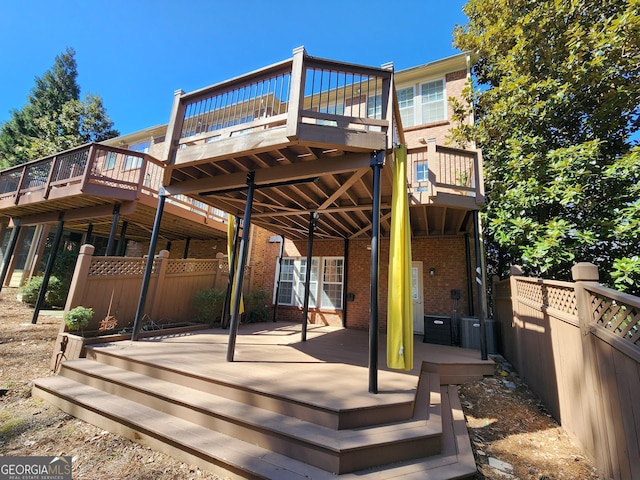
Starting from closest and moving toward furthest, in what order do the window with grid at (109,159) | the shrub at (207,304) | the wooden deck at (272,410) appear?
the wooden deck at (272,410)
the shrub at (207,304)
the window with grid at (109,159)

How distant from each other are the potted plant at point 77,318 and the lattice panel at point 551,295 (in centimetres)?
722

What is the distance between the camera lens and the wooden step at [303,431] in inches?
83.2

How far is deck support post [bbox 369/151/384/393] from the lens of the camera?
114 inches

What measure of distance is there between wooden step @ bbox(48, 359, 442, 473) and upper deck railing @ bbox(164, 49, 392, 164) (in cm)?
317

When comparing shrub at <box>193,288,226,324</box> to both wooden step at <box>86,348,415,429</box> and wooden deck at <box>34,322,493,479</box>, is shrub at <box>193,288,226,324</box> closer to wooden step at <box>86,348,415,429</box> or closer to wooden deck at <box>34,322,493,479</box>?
wooden deck at <box>34,322,493,479</box>

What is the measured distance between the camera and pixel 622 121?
6.04 metres

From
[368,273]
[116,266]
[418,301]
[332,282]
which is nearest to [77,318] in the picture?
[116,266]

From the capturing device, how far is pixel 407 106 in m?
9.26

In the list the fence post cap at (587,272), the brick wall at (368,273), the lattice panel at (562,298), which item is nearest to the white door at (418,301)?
the brick wall at (368,273)

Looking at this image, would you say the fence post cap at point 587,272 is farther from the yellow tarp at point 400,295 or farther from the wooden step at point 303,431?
the wooden step at point 303,431

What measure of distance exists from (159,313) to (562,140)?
1078cm

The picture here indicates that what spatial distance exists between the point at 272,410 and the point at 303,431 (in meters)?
0.50

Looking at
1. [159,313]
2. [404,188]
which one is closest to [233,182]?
[404,188]

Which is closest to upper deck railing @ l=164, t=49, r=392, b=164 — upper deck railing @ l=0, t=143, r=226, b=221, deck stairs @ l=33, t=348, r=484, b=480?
upper deck railing @ l=0, t=143, r=226, b=221
